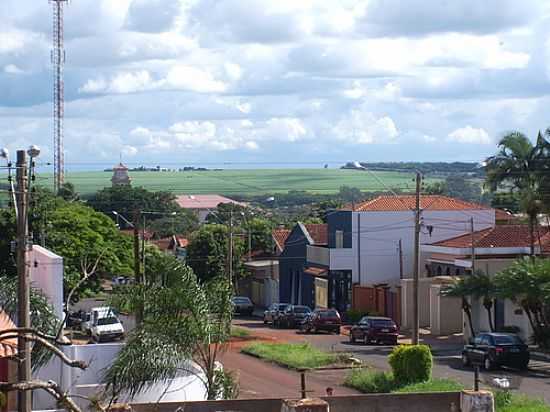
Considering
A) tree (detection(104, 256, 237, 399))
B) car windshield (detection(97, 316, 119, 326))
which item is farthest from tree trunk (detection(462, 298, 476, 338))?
tree (detection(104, 256, 237, 399))

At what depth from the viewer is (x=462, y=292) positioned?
157ft

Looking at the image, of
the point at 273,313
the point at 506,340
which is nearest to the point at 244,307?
the point at 273,313

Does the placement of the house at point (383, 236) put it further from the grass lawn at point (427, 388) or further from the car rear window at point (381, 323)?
the grass lawn at point (427, 388)

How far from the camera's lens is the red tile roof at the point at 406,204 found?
6625 cm

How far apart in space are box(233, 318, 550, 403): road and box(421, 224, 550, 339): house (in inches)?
100

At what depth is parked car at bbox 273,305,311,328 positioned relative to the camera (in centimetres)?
6119

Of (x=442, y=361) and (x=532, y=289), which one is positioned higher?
(x=532, y=289)

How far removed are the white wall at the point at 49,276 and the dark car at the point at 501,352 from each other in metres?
14.8

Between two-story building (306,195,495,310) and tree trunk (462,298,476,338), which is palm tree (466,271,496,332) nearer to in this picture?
tree trunk (462,298,476,338)

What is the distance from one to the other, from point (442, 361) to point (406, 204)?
82.0 feet

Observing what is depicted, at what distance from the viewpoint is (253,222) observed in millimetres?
92875

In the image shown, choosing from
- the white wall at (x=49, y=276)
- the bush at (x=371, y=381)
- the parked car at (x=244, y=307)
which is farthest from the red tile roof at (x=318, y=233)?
the white wall at (x=49, y=276)

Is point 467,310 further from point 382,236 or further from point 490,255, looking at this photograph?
point 382,236

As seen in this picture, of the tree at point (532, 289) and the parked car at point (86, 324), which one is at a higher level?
the tree at point (532, 289)
